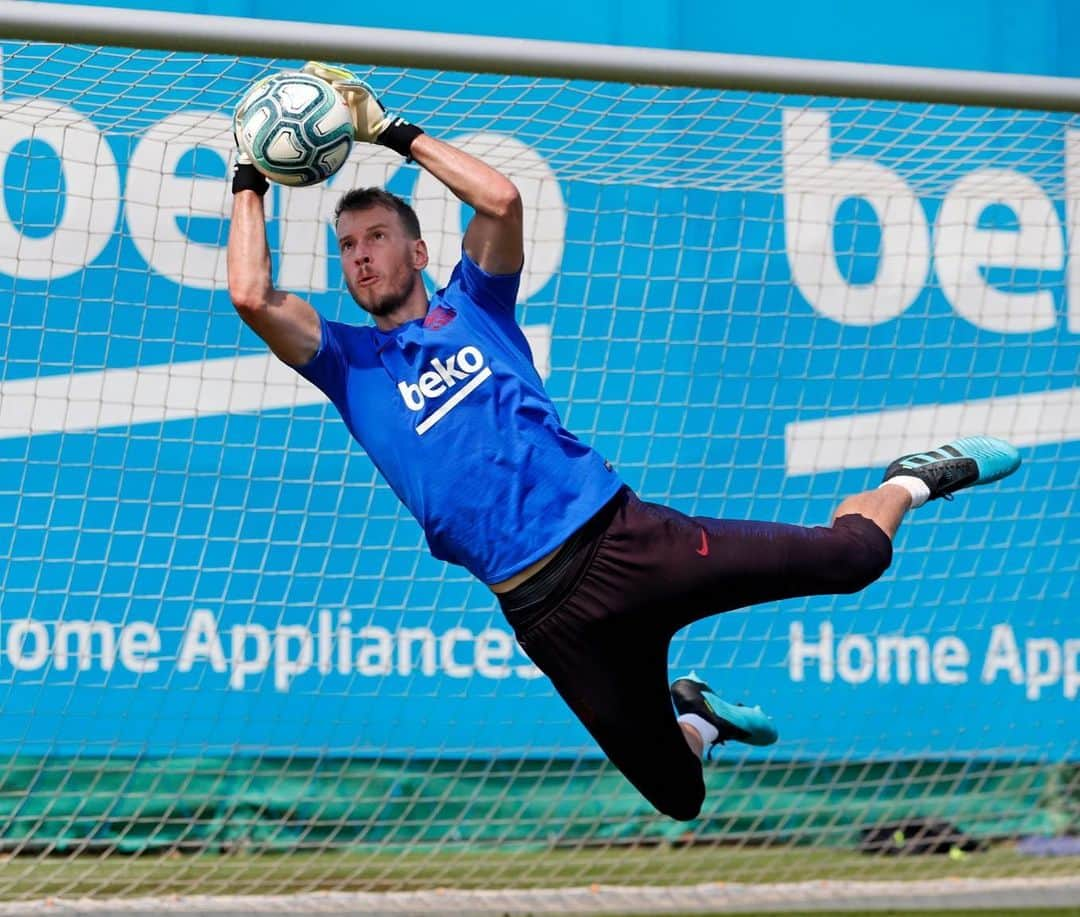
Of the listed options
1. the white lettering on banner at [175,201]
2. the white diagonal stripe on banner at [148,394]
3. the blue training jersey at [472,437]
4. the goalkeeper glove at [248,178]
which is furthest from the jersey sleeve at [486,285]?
the white diagonal stripe on banner at [148,394]

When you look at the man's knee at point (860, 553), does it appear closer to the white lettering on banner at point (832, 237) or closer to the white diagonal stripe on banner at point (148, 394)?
the white diagonal stripe on banner at point (148, 394)

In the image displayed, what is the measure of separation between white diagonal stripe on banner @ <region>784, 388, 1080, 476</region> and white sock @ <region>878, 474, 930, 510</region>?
2.24 m

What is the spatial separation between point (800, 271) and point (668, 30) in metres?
1.11

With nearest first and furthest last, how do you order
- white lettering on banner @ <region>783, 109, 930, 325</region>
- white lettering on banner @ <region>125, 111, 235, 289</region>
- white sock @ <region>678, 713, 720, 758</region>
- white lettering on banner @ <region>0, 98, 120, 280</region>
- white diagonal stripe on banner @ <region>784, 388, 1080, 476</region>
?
1. white sock @ <region>678, 713, 720, 758</region>
2. white lettering on banner @ <region>0, 98, 120, 280</region>
3. white lettering on banner @ <region>125, 111, 235, 289</region>
4. white lettering on banner @ <region>783, 109, 930, 325</region>
5. white diagonal stripe on banner @ <region>784, 388, 1080, 476</region>

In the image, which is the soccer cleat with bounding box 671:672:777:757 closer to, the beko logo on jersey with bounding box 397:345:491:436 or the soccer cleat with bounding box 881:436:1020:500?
the soccer cleat with bounding box 881:436:1020:500

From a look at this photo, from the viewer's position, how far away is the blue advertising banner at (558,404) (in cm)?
570

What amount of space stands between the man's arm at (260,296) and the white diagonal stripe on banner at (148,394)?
1.82 metres

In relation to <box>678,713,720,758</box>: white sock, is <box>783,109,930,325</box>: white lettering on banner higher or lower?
higher

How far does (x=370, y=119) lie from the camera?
395cm

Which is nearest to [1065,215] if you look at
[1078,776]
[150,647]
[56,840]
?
[1078,776]

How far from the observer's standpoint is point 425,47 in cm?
459

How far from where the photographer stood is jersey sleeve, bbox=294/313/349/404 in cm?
391

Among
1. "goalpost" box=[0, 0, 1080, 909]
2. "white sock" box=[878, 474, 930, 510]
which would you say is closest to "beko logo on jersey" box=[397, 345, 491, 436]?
"white sock" box=[878, 474, 930, 510]

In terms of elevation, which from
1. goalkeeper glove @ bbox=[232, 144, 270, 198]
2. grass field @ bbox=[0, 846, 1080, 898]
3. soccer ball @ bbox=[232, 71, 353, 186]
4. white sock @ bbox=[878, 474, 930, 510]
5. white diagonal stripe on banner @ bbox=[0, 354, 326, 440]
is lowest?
grass field @ bbox=[0, 846, 1080, 898]
